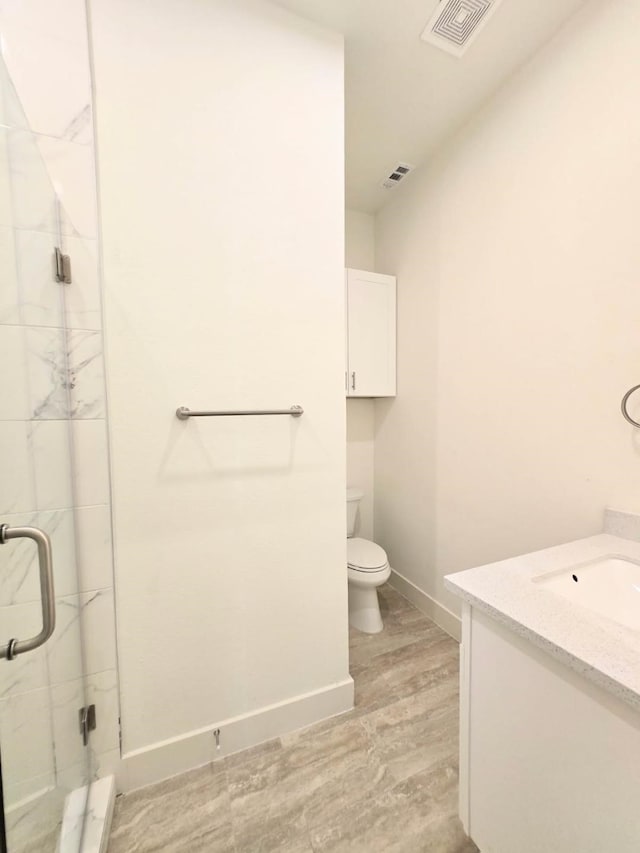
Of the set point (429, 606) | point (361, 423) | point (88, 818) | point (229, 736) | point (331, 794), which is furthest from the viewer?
point (361, 423)

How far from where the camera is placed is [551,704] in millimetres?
681

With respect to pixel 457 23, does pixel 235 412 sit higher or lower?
lower

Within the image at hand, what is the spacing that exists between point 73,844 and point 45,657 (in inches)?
19.3

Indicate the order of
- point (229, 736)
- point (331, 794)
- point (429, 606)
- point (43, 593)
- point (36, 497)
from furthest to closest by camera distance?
point (429, 606) → point (229, 736) → point (331, 794) → point (36, 497) → point (43, 593)

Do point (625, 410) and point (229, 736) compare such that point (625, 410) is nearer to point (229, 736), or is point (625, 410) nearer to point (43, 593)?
point (43, 593)

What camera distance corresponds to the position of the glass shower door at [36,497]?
0.79 metres

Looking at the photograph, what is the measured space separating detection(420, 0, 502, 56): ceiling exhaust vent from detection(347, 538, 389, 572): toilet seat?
7.53ft

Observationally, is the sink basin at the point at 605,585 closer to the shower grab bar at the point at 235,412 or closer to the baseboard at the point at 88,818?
the shower grab bar at the point at 235,412

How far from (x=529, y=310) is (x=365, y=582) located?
1504mm

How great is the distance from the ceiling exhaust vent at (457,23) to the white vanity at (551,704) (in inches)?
74.0

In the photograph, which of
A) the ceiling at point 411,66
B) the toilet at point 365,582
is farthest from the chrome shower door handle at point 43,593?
the ceiling at point 411,66

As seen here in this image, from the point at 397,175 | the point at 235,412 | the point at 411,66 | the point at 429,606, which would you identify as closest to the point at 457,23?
the point at 411,66

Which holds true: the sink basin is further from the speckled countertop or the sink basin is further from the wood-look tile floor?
the wood-look tile floor

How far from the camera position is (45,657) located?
897mm
